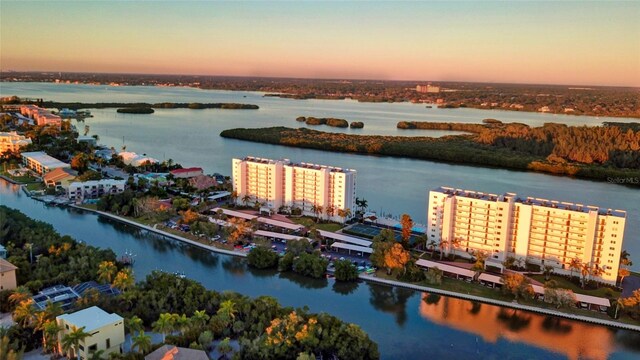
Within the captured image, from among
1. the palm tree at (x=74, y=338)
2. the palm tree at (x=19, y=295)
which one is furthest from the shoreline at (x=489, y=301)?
the palm tree at (x=74, y=338)

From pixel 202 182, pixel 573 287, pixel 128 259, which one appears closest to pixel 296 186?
pixel 202 182

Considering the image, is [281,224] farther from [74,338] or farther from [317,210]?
[74,338]

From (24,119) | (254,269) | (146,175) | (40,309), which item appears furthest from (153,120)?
(40,309)

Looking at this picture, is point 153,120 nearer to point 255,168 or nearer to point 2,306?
point 255,168

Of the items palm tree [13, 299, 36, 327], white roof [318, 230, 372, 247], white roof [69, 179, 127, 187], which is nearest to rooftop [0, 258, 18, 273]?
palm tree [13, 299, 36, 327]

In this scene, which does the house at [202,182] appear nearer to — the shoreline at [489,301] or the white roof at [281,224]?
the white roof at [281,224]

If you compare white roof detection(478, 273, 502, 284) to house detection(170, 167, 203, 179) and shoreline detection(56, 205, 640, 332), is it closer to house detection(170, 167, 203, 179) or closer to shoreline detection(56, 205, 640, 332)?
shoreline detection(56, 205, 640, 332)
